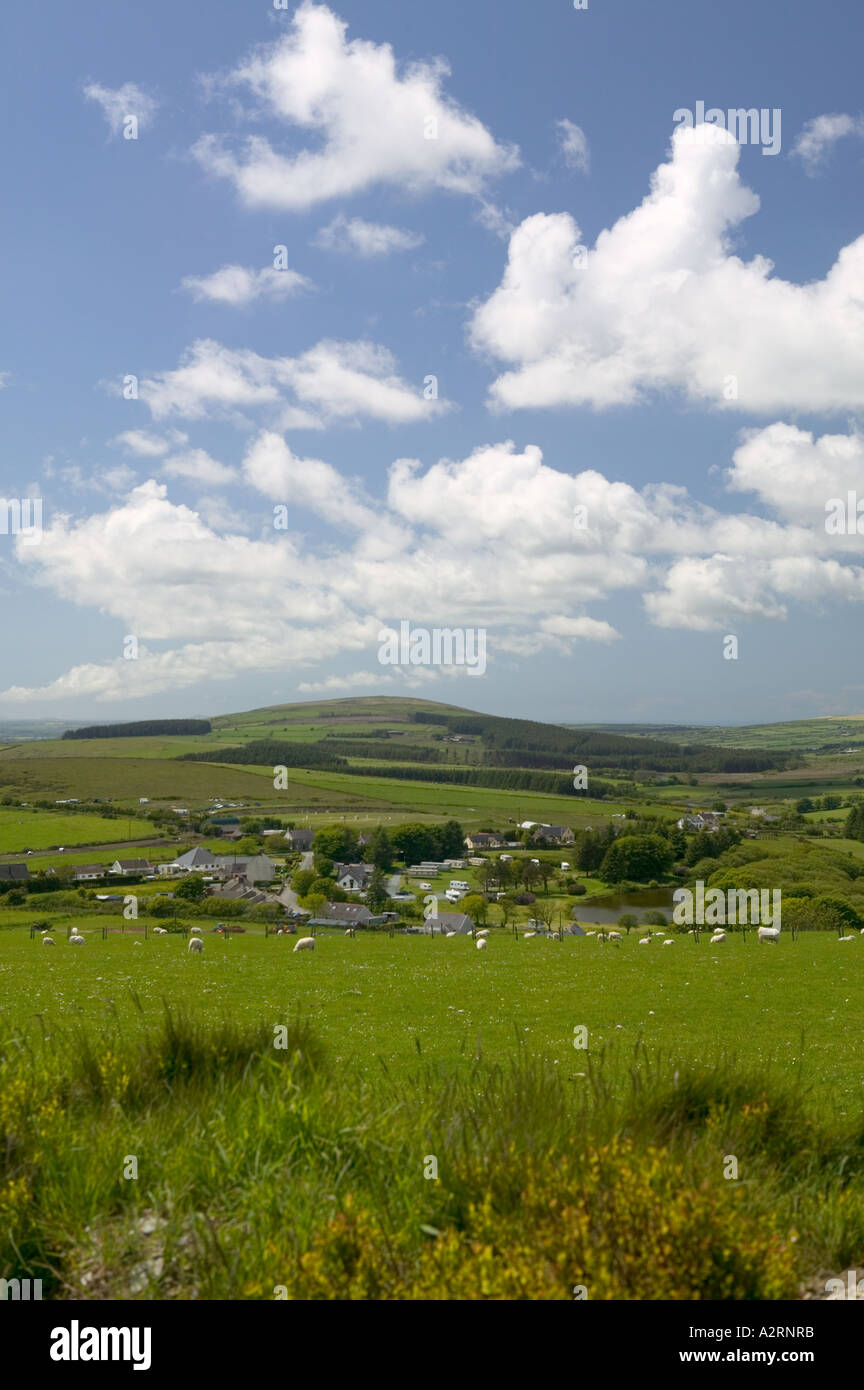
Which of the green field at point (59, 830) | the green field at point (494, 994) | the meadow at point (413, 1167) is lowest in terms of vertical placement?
the green field at point (59, 830)

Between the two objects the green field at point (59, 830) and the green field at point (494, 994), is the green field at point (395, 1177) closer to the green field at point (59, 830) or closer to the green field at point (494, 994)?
the green field at point (494, 994)

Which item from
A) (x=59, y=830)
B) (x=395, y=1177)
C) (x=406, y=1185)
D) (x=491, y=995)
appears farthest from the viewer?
(x=59, y=830)

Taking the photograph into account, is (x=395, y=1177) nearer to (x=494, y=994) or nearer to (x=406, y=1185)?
(x=406, y=1185)

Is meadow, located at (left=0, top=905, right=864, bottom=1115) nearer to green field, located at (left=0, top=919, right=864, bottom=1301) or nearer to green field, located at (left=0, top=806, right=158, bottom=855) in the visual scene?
green field, located at (left=0, top=919, right=864, bottom=1301)

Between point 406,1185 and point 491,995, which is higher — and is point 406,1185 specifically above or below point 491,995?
above

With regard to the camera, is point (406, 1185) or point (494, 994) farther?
point (494, 994)

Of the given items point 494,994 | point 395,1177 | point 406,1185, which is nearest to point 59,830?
point 494,994

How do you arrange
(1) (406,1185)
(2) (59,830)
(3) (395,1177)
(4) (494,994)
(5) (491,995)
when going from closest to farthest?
(1) (406,1185) → (3) (395,1177) → (5) (491,995) → (4) (494,994) → (2) (59,830)

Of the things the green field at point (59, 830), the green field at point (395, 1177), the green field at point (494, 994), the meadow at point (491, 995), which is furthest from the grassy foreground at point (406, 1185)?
the green field at point (59, 830)

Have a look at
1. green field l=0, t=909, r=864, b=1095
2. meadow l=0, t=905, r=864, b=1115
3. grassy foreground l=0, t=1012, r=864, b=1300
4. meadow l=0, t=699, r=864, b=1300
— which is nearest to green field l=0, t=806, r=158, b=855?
meadow l=0, t=905, r=864, b=1115

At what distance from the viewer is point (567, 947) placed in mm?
26500
